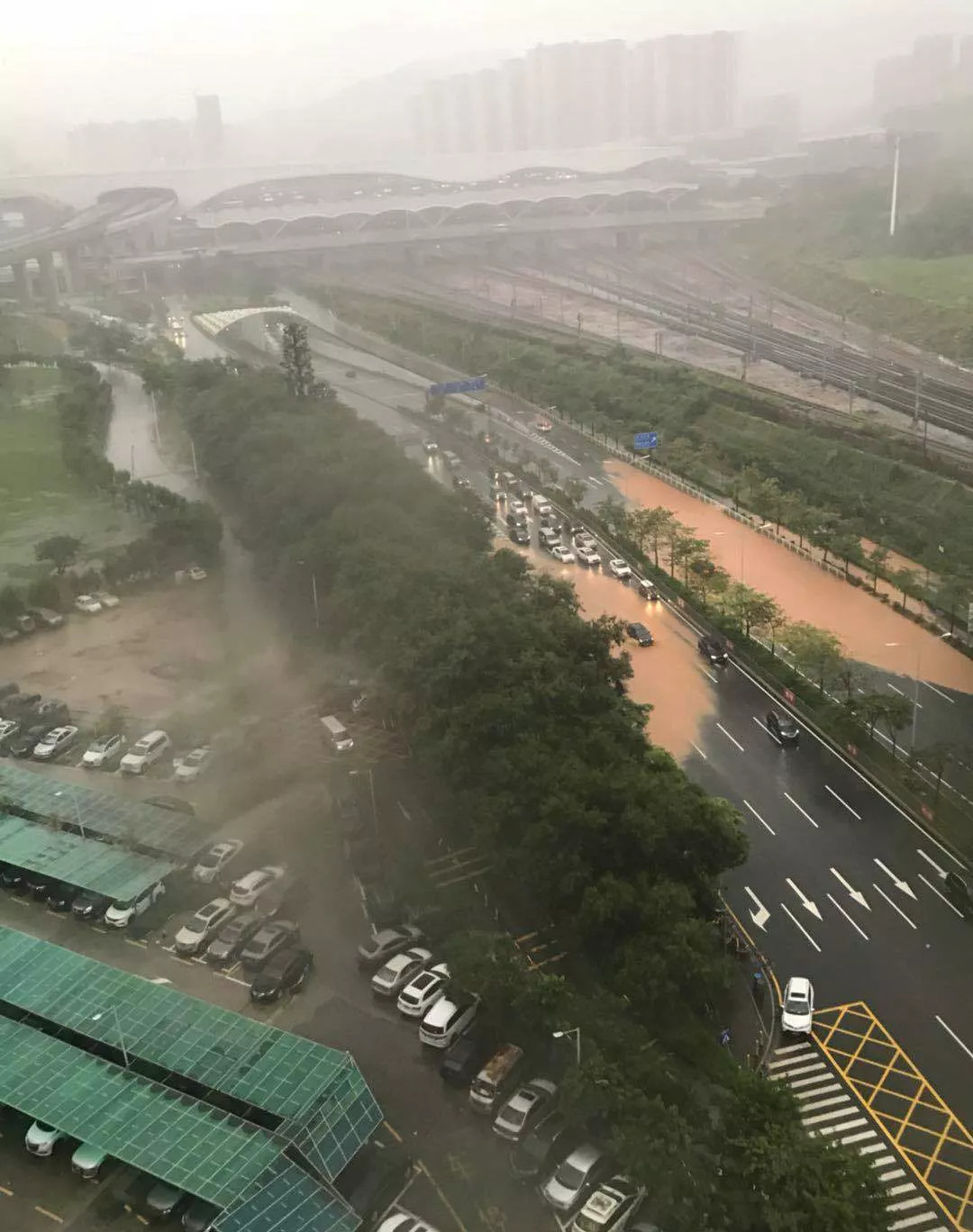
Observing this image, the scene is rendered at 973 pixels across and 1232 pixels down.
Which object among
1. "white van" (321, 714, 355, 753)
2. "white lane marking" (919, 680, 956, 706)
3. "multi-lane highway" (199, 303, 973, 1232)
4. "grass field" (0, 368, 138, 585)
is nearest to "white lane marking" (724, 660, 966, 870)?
"multi-lane highway" (199, 303, 973, 1232)

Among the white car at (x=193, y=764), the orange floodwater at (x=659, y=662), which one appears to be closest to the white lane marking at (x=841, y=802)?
the orange floodwater at (x=659, y=662)

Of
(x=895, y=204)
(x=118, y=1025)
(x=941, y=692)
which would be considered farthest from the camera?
(x=895, y=204)

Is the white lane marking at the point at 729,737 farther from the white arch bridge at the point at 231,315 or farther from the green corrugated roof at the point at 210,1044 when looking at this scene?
the white arch bridge at the point at 231,315

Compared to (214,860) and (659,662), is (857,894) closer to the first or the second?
(659,662)

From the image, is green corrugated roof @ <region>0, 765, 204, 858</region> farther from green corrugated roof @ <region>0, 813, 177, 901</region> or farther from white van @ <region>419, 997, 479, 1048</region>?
white van @ <region>419, 997, 479, 1048</region>

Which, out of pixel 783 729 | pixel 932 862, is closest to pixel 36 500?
pixel 783 729

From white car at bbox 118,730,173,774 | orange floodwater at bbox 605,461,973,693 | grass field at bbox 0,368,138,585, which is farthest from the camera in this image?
grass field at bbox 0,368,138,585

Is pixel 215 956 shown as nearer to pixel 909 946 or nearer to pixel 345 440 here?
pixel 909 946
